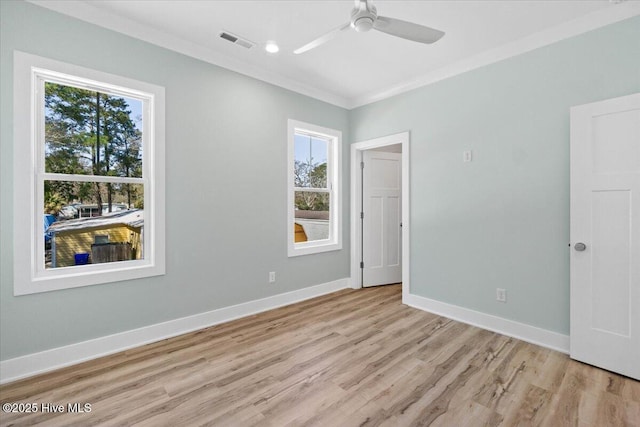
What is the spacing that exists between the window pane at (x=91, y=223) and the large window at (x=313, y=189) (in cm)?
171

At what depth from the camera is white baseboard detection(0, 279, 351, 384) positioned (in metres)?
2.16

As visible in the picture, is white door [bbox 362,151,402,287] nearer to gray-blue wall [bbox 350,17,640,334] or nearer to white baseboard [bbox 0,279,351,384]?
gray-blue wall [bbox 350,17,640,334]

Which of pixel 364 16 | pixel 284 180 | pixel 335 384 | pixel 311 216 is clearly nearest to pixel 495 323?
pixel 335 384

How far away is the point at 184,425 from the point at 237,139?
262 centimetres

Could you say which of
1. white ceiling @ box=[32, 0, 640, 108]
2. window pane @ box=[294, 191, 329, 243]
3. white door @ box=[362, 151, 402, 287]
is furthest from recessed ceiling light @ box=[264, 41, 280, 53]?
white door @ box=[362, 151, 402, 287]

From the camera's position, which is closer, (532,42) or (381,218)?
(532,42)

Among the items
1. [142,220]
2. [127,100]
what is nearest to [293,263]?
[142,220]

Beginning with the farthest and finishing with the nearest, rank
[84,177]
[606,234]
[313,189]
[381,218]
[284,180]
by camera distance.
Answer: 1. [381,218]
2. [313,189]
3. [284,180]
4. [84,177]
5. [606,234]

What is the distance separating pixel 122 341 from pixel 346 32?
3423 millimetres

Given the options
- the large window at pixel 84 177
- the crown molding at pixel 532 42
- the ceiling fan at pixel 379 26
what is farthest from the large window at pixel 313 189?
the ceiling fan at pixel 379 26

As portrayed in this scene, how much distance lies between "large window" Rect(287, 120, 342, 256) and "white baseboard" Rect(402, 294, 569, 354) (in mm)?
1427

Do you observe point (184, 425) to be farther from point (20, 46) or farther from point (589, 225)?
point (589, 225)

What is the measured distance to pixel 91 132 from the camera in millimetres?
2520

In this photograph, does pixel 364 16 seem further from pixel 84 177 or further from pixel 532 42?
pixel 84 177
